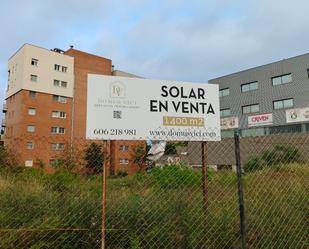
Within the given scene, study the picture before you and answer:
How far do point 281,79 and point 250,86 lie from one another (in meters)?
4.72

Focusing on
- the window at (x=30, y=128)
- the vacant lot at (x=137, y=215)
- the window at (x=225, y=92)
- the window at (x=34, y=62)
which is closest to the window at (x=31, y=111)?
the window at (x=30, y=128)

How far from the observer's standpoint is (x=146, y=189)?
248 inches

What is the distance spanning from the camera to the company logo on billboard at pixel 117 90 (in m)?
4.46

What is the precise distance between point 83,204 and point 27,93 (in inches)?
1800

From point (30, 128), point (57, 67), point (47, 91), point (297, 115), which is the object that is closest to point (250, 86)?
point (297, 115)

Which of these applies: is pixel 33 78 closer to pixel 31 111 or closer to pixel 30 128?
pixel 31 111

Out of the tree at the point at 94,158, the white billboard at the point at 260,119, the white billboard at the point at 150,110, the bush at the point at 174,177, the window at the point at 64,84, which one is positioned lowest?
the bush at the point at 174,177

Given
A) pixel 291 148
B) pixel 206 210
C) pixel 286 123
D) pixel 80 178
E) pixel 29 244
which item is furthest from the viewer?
pixel 286 123

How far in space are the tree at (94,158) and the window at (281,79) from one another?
41693 millimetres

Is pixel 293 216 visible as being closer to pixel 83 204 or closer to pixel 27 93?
pixel 83 204

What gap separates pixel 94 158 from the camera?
4719mm

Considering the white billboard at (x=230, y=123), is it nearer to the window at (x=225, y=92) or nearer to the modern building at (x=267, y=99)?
the modern building at (x=267, y=99)

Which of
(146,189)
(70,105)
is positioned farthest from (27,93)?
(146,189)

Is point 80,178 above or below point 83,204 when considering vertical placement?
above
